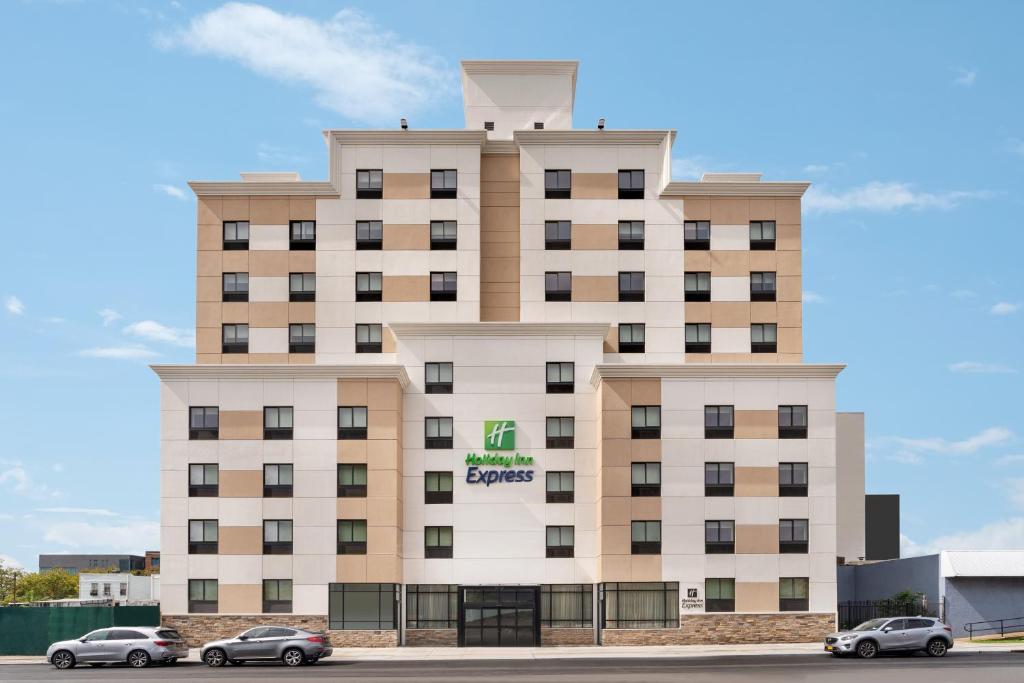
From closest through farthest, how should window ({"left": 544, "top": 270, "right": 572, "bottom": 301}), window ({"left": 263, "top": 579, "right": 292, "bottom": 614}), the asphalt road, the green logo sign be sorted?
the asphalt road
window ({"left": 263, "top": 579, "right": 292, "bottom": 614})
the green logo sign
window ({"left": 544, "top": 270, "right": 572, "bottom": 301})

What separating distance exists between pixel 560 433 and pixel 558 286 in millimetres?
8952

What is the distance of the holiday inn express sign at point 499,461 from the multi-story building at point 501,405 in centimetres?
12

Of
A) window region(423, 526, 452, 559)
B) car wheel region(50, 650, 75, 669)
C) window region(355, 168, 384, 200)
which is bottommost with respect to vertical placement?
car wheel region(50, 650, 75, 669)

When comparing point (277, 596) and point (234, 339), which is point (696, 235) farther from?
point (277, 596)

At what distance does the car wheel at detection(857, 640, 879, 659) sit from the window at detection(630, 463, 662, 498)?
47.2ft

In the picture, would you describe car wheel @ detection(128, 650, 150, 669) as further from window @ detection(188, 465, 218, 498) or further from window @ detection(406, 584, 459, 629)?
window @ detection(406, 584, 459, 629)

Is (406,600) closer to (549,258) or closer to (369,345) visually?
(369,345)

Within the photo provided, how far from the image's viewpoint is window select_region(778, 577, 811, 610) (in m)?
60.2

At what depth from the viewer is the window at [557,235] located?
66.6m

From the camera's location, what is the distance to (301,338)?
6562cm

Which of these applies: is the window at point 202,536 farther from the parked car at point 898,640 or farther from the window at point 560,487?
the parked car at point 898,640

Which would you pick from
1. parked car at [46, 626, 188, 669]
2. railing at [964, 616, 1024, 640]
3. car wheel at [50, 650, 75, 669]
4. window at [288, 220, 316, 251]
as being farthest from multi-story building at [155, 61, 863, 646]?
car wheel at [50, 650, 75, 669]

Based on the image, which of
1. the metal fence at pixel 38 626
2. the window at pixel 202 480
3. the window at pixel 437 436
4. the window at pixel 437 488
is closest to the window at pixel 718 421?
the window at pixel 437 436

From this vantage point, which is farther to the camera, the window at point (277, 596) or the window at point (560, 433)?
the window at point (560, 433)
